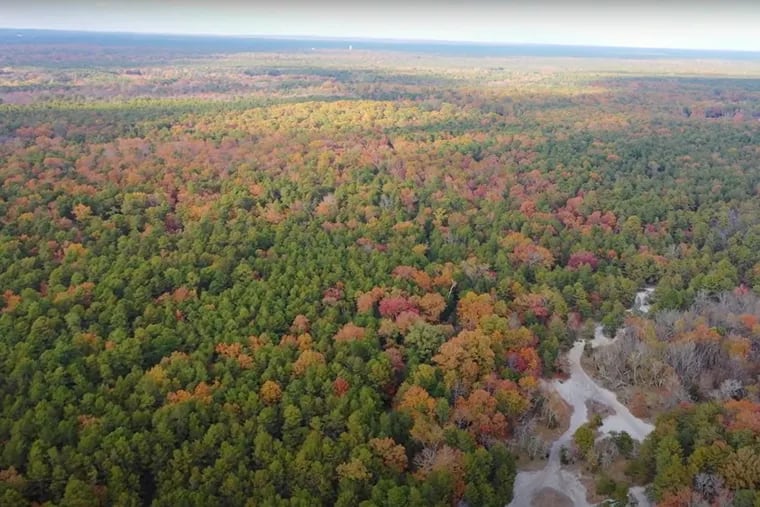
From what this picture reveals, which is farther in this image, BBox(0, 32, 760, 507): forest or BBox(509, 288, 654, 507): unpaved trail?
BBox(509, 288, 654, 507): unpaved trail

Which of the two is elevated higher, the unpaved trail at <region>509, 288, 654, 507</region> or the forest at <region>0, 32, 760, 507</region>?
the forest at <region>0, 32, 760, 507</region>

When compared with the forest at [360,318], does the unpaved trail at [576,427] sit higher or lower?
lower

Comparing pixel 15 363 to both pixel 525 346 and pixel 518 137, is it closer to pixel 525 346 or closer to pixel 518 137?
pixel 525 346

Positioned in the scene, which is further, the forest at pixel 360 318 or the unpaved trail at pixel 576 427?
the unpaved trail at pixel 576 427
